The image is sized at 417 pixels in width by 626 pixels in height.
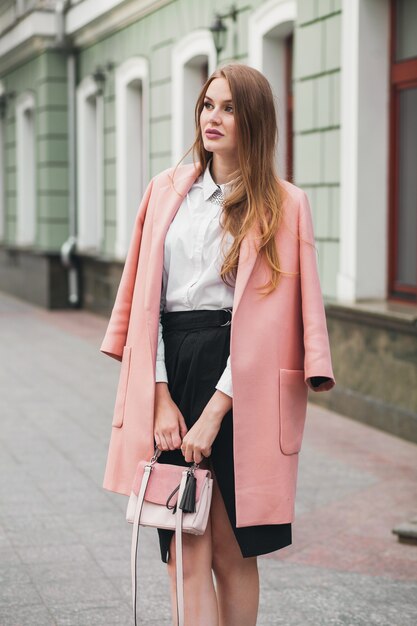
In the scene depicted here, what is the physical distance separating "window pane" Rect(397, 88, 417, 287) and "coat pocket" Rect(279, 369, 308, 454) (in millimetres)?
5774

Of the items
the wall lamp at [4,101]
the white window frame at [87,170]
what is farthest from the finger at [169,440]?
the wall lamp at [4,101]

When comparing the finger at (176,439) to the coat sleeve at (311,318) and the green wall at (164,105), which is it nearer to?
the coat sleeve at (311,318)

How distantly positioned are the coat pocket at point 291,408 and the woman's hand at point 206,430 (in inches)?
5.8

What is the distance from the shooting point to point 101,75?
16.8 m

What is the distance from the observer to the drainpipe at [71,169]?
18375 mm

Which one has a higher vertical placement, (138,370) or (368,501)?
(138,370)

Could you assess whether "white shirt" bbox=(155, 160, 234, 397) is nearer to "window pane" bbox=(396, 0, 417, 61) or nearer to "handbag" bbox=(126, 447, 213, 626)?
"handbag" bbox=(126, 447, 213, 626)

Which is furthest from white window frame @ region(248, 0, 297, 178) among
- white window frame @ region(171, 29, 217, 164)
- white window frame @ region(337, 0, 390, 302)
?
white window frame @ region(171, 29, 217, 164)

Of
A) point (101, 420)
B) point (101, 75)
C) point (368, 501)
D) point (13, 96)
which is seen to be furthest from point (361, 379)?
point (13, 96)

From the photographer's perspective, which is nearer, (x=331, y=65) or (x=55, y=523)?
(x=55, y=523)

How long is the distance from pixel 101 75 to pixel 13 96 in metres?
5.54

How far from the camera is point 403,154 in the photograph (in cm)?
912

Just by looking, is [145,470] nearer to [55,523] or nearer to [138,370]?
[138,370]

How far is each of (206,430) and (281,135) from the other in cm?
807
